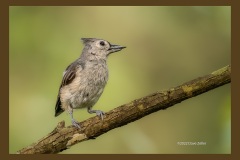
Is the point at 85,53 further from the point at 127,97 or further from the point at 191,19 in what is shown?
the point at 191,19

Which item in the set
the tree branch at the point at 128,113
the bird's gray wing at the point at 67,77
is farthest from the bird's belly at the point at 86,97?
the tree branch at the point at 128,113

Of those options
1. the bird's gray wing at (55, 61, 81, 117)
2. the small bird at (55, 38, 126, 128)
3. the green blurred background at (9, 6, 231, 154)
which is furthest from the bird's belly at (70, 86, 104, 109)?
the green blurred background at (9, 6, 231, 154)

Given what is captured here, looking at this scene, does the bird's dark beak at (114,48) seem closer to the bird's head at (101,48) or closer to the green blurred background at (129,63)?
the bird's head at (101,48)

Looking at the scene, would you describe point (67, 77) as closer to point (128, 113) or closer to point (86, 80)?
point (86, 80)

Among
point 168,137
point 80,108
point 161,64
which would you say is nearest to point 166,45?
point 161,64

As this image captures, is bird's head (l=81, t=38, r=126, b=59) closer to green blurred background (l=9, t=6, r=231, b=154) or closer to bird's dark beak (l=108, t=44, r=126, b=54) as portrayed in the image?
bird's dark beak (l=108, t=44, r=126, b=54)
